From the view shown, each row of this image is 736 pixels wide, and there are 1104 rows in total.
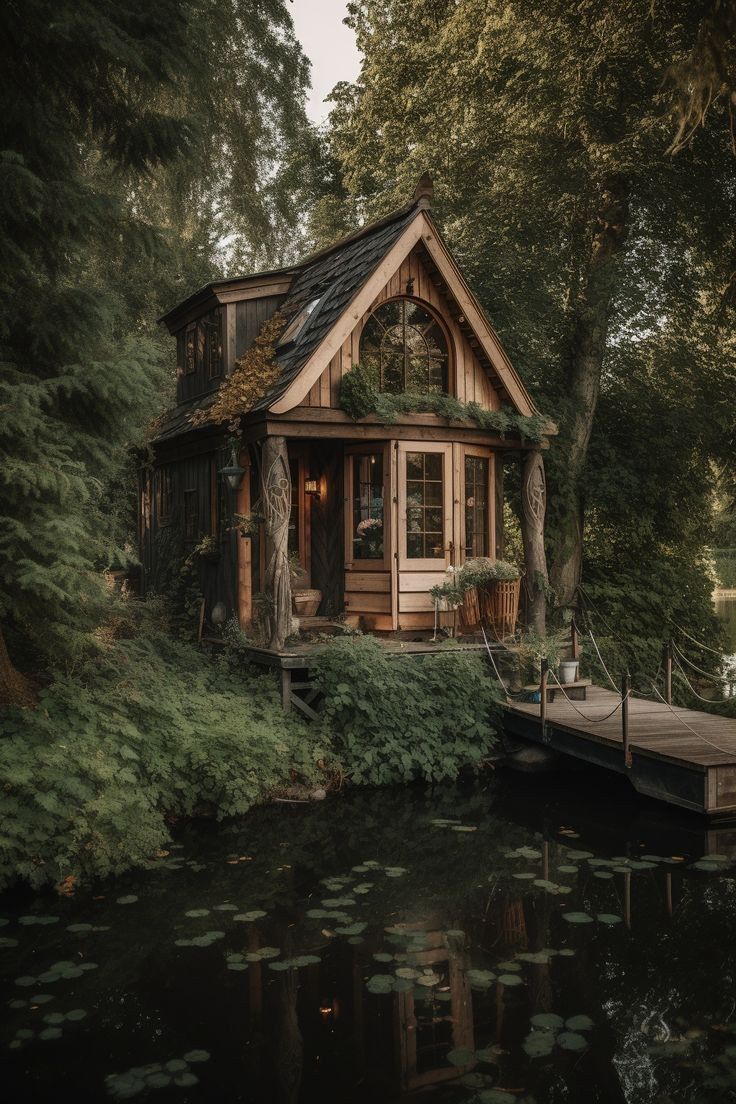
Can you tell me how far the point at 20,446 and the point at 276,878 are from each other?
412 cm

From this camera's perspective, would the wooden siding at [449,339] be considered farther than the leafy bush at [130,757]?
Yes

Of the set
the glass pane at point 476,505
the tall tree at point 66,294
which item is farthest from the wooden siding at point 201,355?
the tall tree at point 66,294

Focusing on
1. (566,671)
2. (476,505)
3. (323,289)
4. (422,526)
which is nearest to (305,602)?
(422,526)

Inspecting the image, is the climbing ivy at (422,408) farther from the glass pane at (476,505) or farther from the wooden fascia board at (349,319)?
the glass pane at (476,505)

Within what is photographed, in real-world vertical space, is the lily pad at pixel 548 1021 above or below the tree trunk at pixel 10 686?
below

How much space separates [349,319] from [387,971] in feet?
26.8

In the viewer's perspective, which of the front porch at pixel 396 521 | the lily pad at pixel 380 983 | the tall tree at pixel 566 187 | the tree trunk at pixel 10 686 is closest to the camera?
the lily pad at pixel 380 983

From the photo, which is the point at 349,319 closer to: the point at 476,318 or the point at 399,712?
the point at 476,318

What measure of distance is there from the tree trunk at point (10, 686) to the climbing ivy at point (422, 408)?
549cm

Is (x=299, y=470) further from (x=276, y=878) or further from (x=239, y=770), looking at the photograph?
(x=276, y=878)

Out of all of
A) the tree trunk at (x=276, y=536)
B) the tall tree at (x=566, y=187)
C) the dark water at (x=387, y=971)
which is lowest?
the dark water at (x=387, y=971)

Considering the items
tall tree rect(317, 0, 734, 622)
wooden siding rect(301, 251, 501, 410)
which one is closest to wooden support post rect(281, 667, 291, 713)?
wooden siding rect(301, 251, 501, 410)

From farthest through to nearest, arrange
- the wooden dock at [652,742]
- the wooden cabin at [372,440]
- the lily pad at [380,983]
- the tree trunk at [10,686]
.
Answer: the wooden cabin at [372,440] → the wooden dock at [652,742] → the tree trunk at [10,686] → the lily pad at [380,983]

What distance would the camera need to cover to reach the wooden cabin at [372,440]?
12.0 meters
